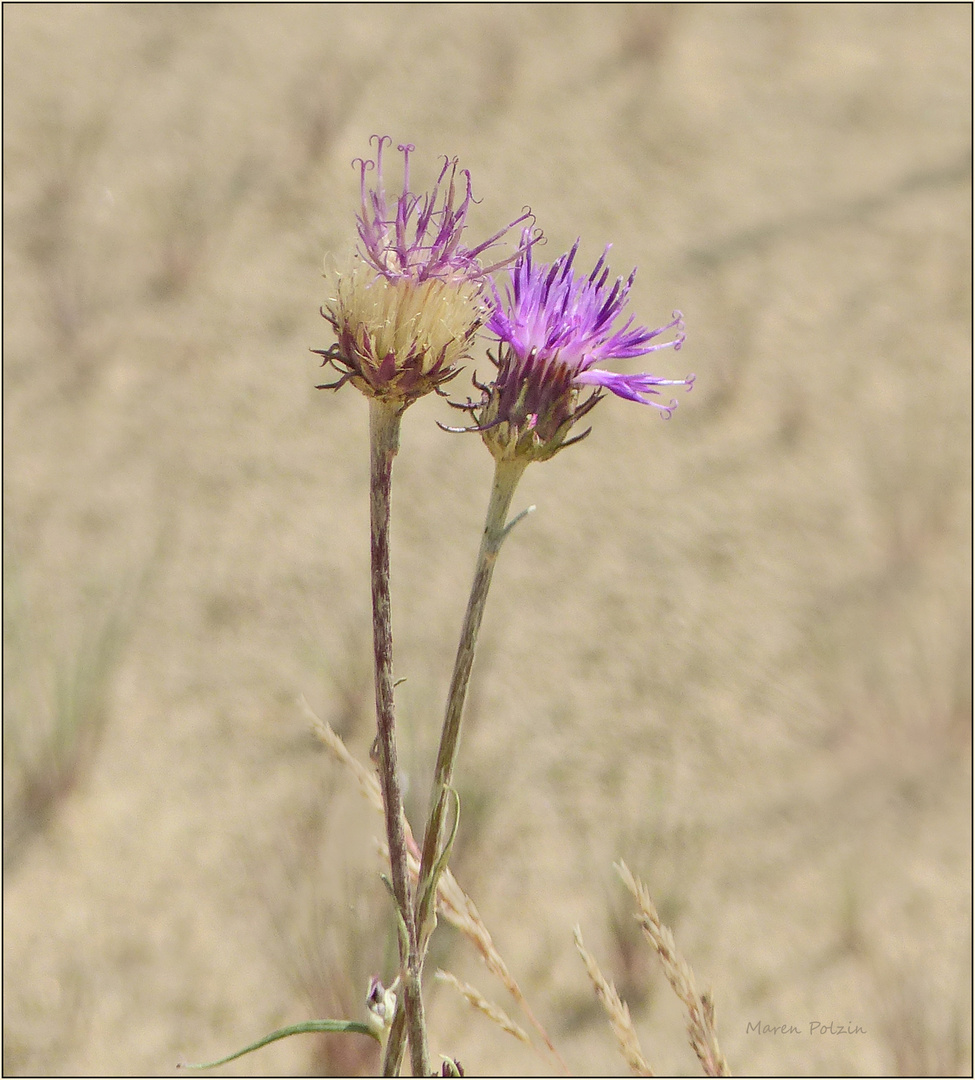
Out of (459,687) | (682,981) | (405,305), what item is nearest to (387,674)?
(459,687)

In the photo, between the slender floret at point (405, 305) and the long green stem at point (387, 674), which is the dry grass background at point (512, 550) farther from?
the slender floret at point (405, 305)

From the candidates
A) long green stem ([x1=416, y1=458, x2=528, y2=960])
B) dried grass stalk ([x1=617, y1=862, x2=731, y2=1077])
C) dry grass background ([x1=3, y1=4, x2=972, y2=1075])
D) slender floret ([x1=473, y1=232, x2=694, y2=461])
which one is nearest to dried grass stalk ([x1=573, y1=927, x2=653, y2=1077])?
dried grass stalk ([x1=617, y1=862, x2=731, y2=1077])

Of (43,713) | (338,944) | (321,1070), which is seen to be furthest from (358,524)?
(321,1070)

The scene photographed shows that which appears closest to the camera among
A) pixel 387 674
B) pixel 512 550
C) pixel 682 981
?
pixel 387 674

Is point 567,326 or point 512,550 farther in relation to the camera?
point 512,550

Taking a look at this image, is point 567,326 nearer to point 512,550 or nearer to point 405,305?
point 405,305

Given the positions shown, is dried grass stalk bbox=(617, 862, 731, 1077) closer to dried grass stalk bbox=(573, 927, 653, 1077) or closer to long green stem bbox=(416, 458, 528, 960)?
dried grass stalk bbox=(573, 927, 653, 1077)

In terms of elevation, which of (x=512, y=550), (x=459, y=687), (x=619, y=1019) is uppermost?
(x=512, y=550)
